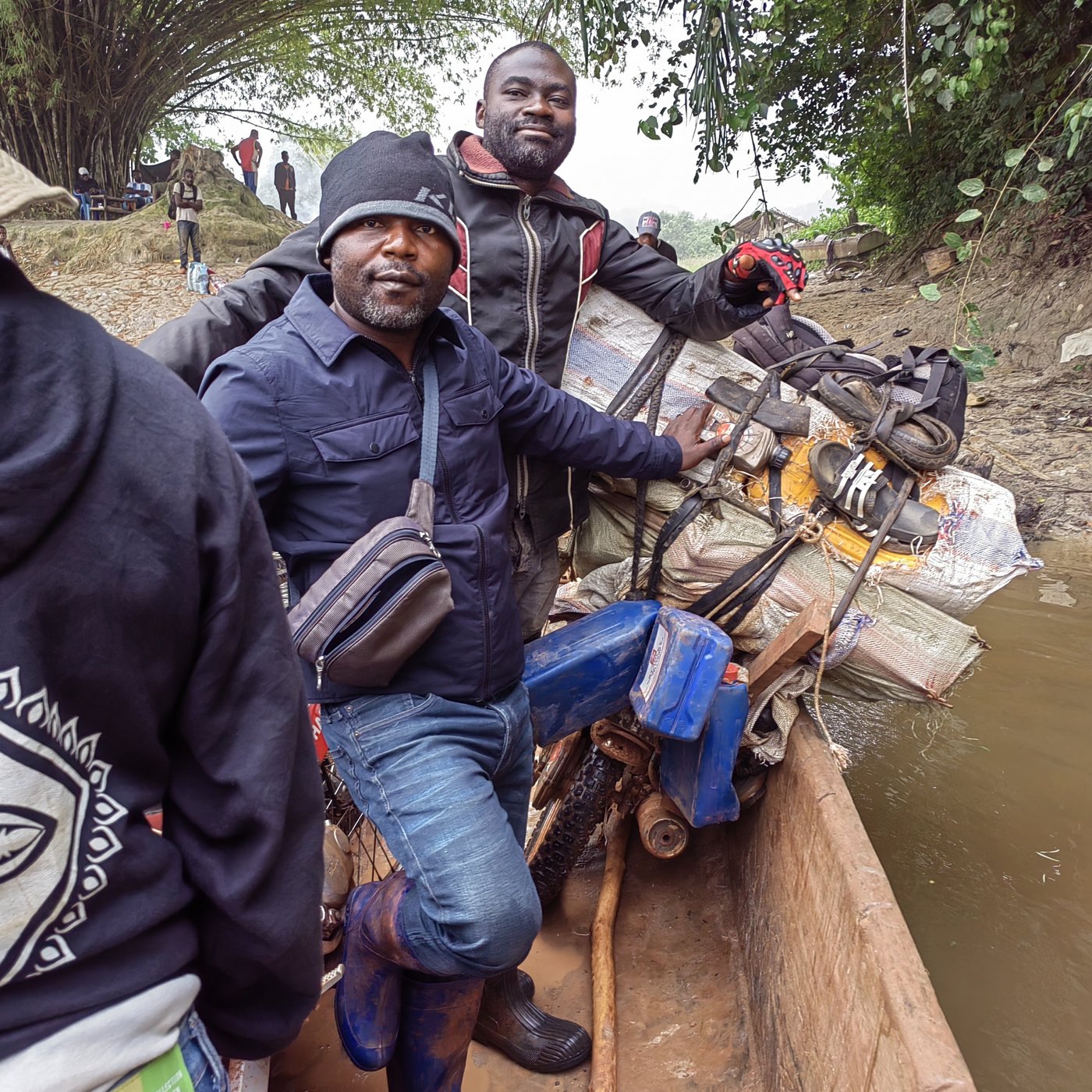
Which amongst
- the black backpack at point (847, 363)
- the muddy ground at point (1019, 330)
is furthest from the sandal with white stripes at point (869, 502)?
the muddy ground at point (1019, 330)

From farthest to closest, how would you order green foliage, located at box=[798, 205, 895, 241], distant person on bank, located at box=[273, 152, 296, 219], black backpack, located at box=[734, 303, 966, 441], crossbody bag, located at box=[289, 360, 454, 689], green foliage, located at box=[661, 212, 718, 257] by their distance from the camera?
1. green foliage, located at box=[661, 212, 718, 257]
2. distant person on bank, located at box=[273, 152, 296, 219]
3. green foliage, located at box=[798, 205, 895, 241]
4. black backpack, located at box=[734, 303, 966, 441]
5. crossbody bag, located at box=[289, 360, 454, 689]

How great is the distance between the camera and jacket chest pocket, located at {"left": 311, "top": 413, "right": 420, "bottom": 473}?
1.75 m

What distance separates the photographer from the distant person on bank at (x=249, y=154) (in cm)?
2025

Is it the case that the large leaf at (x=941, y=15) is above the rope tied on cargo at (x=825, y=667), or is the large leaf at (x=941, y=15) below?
above

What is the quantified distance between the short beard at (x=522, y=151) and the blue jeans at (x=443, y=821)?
4.67ft

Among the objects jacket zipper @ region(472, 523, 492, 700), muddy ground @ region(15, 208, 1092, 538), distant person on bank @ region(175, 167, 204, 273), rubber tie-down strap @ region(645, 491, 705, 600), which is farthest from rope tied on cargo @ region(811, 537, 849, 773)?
distant person on bank @ region(175, 167, 204, 273)

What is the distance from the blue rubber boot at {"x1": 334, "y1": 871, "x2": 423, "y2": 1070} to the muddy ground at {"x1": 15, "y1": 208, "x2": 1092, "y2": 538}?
139 inches

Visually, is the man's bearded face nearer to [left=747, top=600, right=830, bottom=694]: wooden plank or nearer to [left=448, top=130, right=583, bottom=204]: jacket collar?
[left=448, top=130, right=583, bottom=204]: jacket collar

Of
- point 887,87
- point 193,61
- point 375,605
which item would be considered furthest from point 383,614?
point 193,61

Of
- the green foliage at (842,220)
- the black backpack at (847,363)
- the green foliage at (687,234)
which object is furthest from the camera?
the green foliage at (687,234)

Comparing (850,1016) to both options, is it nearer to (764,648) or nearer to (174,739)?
(764,648)

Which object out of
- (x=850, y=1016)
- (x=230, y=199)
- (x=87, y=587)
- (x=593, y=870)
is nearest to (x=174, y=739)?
(x=87, y=587)

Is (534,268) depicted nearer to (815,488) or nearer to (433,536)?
(433,536)

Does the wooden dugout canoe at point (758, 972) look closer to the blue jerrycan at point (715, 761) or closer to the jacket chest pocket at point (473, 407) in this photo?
the blue jerrycan at point (715, 761)
